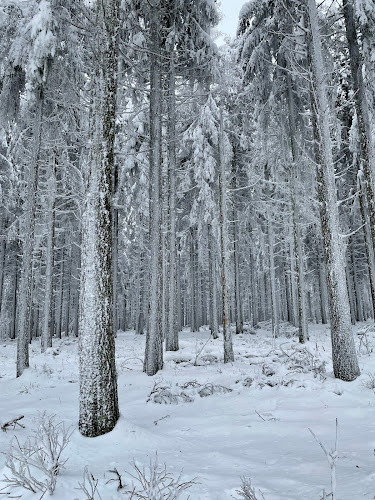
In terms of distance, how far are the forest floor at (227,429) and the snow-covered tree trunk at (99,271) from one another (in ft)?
1.29

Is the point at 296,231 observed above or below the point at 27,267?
above

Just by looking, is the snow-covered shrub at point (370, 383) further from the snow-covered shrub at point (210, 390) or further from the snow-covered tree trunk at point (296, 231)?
the snow-covered tree trunk at point (296, 231)

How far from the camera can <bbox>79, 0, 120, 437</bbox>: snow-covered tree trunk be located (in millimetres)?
4199

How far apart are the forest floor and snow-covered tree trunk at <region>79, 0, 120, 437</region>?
394mm

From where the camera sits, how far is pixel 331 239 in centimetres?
712

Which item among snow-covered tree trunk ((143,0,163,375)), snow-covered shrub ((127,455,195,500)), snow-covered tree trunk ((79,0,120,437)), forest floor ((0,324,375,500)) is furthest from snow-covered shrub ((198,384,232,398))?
snow-covered shrub ((127,455,195,500))

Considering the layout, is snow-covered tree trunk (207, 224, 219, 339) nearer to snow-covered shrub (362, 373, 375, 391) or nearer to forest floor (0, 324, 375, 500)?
forest floor (0, 324, 375, 500)

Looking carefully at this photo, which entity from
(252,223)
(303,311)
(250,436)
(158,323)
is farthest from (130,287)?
(250,436)

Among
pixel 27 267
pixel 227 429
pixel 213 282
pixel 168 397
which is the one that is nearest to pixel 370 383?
pixel 227 429

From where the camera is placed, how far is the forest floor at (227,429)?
9.37 ft

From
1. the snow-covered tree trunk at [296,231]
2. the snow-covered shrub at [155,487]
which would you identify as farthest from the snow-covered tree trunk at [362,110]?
the snow-covered shrub at [155,487]

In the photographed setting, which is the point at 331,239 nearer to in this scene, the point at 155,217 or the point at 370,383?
the point at 370,383

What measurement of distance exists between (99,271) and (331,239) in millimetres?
5080

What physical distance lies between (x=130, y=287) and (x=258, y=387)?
28.5 metres
